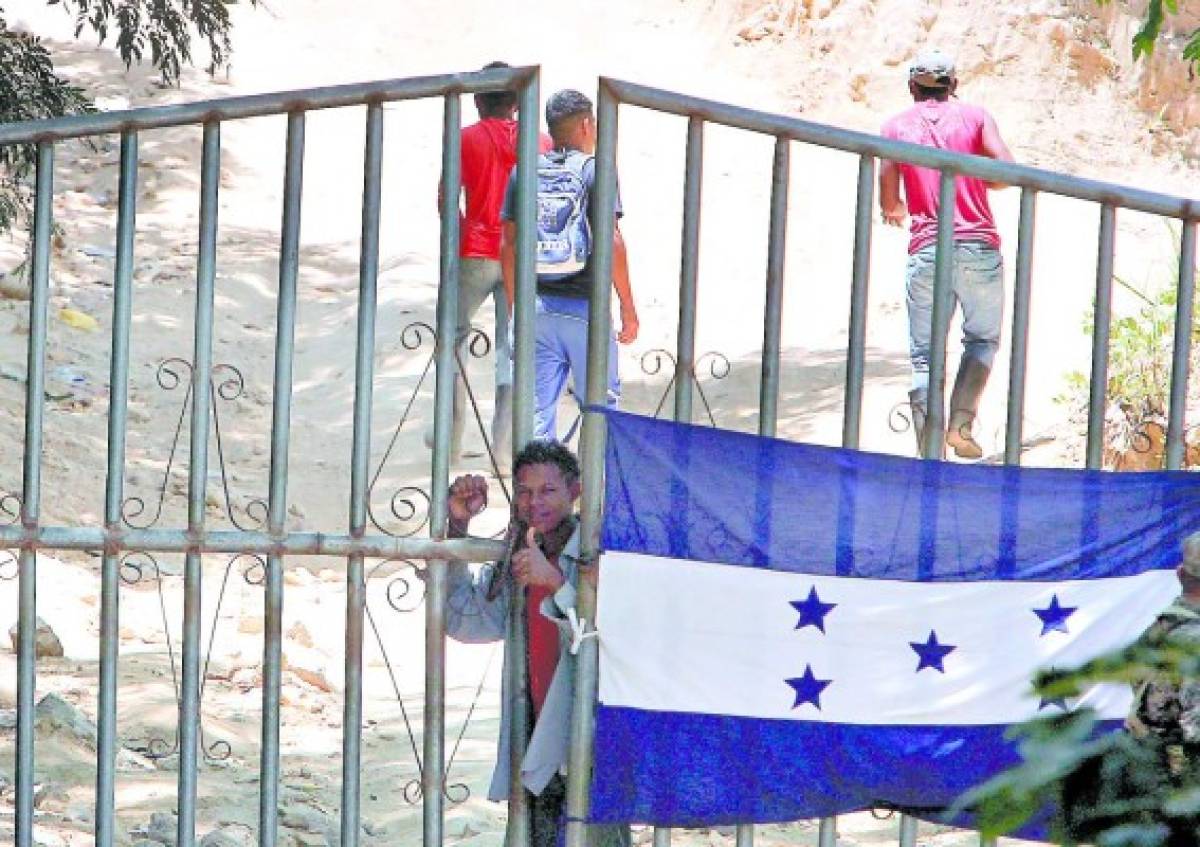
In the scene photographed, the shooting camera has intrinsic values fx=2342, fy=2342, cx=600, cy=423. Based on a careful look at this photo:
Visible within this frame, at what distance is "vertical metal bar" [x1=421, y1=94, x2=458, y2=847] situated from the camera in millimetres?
5801

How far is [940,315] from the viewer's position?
5.84 metres

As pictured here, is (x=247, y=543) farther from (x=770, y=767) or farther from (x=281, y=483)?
(x=770, y=767)

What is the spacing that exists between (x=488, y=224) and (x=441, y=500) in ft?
5.46

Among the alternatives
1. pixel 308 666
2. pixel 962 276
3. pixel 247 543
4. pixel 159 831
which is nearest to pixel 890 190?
pixel 962 276

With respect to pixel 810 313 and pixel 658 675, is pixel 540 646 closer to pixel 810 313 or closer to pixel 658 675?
pixel 658 675

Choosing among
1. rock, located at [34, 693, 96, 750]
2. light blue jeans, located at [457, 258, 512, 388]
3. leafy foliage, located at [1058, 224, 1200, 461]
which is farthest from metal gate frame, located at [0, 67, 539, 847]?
leafy foliage, located at [1058, 224, 1200, 461]

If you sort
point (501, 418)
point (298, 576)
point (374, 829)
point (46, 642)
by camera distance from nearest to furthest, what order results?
point (374, 829), point (501, 418), point (46, 642), point (298, 576)

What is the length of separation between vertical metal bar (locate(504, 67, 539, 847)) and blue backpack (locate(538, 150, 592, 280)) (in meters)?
0.85

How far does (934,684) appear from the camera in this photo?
5.80 m

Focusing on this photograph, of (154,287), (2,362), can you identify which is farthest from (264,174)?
(2,362)

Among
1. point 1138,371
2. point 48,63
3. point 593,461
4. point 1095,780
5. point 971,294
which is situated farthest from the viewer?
point 1138,371

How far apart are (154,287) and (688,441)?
8.98 m

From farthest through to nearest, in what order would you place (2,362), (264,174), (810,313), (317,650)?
1. (264,174)
2. (810,313)
3. (2,362)
4. (317,650)

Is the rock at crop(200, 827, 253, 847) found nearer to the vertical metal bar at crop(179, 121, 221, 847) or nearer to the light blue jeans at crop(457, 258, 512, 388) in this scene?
the vertical metal bar at crop(179, 121, 221, 847)
